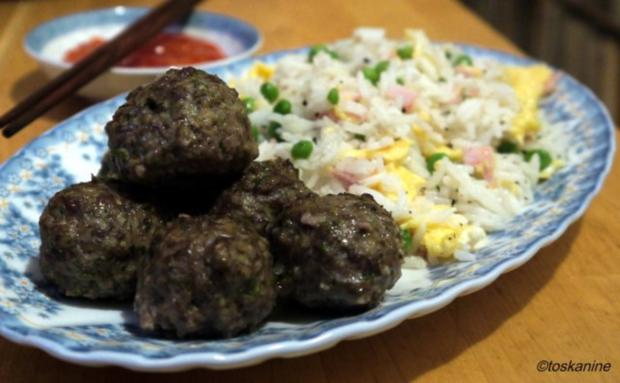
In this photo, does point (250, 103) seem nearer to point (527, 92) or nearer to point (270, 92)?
point (270, 92)

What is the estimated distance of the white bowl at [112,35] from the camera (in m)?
4.27

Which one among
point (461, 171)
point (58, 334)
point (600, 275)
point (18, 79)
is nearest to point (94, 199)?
point (58, 334)

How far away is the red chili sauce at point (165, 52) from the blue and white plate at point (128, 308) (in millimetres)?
1098

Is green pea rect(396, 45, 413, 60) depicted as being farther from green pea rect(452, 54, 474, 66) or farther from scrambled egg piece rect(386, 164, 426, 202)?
scrambled egg piece rect(386, 164, 426, 202)

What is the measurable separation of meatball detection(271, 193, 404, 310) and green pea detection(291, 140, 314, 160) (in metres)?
0.75

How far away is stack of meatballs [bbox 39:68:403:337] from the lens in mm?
2045

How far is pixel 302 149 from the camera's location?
305 centimetres

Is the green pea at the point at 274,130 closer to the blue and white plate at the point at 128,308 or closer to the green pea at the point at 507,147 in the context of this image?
the blue and white plate at the point at 128,308

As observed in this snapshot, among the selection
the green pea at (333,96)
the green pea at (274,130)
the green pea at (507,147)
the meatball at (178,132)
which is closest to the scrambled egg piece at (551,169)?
the green pea at (507,147)

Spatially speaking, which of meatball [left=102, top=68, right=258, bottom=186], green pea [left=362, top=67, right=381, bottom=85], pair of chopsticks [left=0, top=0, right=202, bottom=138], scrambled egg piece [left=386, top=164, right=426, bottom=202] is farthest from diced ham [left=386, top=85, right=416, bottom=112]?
pair of chopsticks [left=0, top=0, right=202, bottom=138]

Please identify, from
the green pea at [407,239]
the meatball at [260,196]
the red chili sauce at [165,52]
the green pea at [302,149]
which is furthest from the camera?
the red chili sauce at [165,52]

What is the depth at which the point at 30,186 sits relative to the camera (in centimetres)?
291

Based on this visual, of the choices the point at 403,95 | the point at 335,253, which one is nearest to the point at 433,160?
the point at 403,95

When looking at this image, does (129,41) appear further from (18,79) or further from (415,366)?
(415,366)
